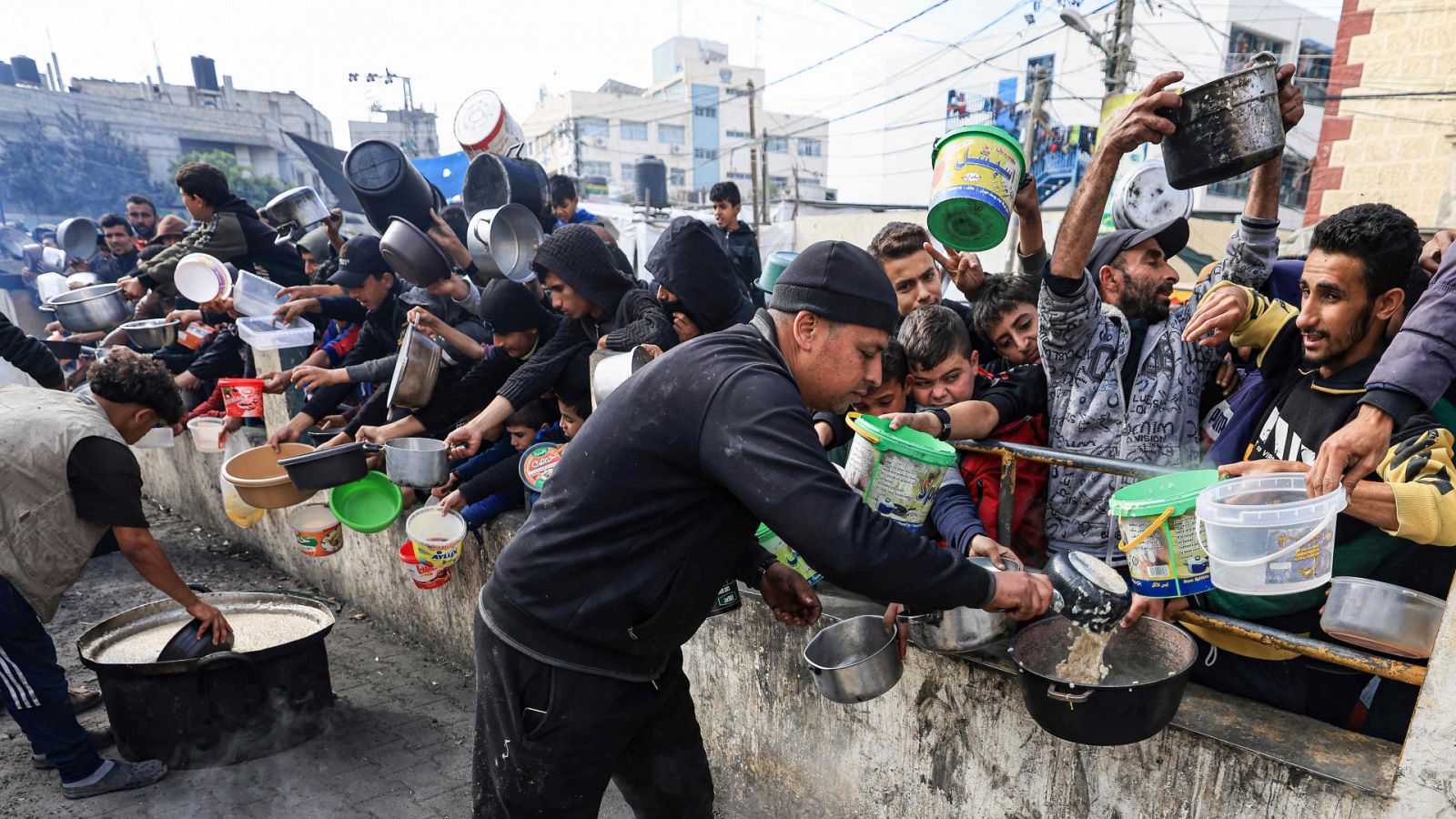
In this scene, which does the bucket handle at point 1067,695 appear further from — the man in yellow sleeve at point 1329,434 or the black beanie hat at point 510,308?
the black beanie hat at point 510,308

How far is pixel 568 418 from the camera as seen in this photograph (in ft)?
12.7

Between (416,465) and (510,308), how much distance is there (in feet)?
3.18

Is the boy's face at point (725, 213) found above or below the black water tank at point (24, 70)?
below

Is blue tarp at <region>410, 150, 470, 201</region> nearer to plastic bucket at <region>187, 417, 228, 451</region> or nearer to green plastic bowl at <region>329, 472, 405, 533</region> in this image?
plastic bucket at <region>187, 417, 228, 451</region>

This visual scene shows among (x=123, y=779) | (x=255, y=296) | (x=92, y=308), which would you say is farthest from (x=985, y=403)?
(x=92, y=308)

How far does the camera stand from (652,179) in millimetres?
19719

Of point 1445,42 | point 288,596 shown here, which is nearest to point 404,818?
point 288,596

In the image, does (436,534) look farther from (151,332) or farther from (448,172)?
(448,172)

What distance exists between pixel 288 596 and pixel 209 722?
86 cm

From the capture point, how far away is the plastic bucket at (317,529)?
4.37m

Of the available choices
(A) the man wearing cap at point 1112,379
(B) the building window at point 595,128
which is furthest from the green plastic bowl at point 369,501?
(B) the building window at point 595,128

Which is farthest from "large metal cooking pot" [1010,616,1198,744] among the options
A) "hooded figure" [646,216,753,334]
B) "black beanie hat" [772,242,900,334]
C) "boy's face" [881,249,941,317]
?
"hooded figure" [646,216,753,334]

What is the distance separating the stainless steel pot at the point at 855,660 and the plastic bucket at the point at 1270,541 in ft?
2.82

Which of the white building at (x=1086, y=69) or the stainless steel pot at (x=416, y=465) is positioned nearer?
the stainless steel pot at (x=416, y=465)
